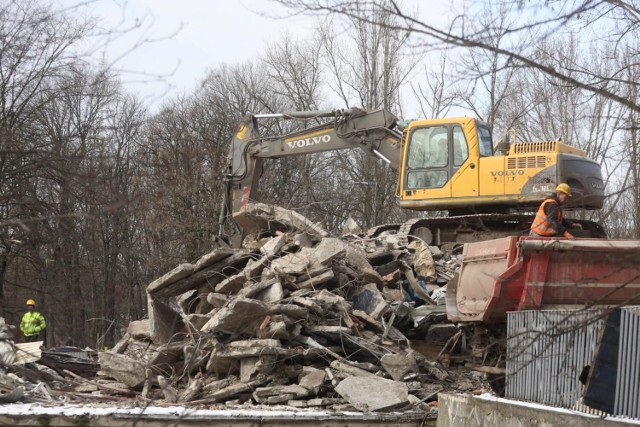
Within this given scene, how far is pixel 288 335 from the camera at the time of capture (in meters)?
11.3

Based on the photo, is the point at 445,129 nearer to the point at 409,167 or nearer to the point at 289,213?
the point at 409,167

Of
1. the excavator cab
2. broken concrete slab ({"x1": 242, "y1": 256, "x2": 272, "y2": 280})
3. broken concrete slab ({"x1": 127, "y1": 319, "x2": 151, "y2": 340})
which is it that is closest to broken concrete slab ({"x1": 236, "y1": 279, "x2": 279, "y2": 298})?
broken concrete slab ({"x1": 242, "y1": 256, "x2": 272, "y2": 280})

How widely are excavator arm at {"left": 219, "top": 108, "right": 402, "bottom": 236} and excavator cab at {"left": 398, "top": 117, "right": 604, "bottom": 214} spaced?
68 centimetres

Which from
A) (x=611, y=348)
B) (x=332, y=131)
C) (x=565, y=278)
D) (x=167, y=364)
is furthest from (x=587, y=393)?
(x=332, y=131)

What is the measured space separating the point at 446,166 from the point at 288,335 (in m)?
7.70

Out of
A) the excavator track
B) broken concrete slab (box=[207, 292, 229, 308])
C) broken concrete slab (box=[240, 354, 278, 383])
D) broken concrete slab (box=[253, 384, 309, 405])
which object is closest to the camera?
broken concrete slab (box=[253, 384, 309, 405])

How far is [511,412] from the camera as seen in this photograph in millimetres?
8070

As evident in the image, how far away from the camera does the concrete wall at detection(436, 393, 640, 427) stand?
286 inches

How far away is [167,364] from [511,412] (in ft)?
17.9

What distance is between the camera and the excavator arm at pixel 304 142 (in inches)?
736

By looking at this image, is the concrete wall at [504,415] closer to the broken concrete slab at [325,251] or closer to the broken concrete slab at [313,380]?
the broken concrete slab at [313,380]

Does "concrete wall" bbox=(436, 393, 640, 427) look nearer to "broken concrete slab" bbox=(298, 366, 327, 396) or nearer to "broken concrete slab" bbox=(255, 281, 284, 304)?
"broken concrete slab" bbox=(298, 366, 327, 396)

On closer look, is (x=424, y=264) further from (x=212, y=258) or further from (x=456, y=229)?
(x=212, y=258)

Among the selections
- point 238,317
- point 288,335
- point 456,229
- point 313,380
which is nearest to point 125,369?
point 238,317
